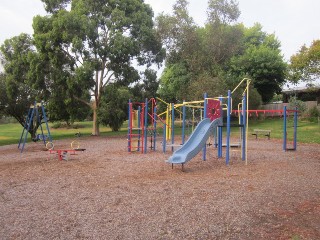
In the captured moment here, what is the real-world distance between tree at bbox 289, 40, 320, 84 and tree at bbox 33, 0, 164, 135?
1419cm

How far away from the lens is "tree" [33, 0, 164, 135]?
24375 millimetres

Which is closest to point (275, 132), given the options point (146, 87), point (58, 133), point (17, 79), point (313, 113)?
point (313, 113)

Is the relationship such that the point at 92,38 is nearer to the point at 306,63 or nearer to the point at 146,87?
the point at 146,87

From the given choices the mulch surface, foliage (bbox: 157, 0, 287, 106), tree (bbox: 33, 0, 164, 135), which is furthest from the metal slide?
foliage (bbox: 157, 0, 287, 106)

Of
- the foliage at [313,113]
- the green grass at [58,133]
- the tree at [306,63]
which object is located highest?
the tree at [306,63]

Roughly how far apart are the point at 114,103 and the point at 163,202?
22.8 metres

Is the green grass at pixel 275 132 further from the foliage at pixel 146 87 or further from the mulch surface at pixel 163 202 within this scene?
the mulch surface at pixel 163 202

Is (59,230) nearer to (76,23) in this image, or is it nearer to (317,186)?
(317,186)

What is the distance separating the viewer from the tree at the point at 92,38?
960 inches

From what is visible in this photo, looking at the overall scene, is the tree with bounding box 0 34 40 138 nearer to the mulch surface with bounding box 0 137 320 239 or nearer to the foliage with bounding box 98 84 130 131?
the foliage with bounding box 98 84 130 131

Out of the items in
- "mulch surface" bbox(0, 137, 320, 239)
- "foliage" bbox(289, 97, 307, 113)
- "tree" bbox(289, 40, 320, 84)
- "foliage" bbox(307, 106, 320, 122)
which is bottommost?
"mulch surface" bbox(0, 137, 320, 239)

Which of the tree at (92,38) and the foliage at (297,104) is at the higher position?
the tree at (92,38)

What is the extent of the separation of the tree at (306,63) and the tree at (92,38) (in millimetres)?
14192

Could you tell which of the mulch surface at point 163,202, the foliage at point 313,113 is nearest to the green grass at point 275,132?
the foliage at point 313,113
